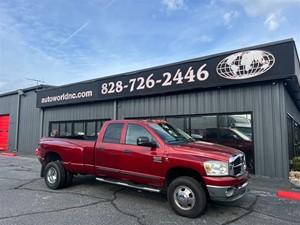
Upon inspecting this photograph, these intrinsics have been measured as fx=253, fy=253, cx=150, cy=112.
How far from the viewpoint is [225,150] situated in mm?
5410

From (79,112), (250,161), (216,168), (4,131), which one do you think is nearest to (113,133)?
(216,168)

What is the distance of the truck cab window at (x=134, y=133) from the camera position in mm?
6153

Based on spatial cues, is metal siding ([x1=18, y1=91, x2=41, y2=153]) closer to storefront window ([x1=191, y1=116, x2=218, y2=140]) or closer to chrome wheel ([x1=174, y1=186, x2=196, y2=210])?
storefront window ([x1=191, y1=116, x2=218, y2=140])

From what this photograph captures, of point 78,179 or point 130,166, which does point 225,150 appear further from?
point 78,179

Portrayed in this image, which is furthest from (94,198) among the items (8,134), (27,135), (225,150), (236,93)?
(8,134)

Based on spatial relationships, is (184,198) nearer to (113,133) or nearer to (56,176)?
→ (113,133)

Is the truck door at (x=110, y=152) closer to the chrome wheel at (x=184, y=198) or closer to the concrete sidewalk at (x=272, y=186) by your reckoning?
the chrome wheel at (x=184, y=198)

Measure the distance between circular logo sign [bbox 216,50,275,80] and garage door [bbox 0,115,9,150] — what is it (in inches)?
767

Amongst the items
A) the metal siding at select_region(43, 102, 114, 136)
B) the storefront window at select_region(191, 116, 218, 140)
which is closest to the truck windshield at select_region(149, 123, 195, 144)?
the storefront window at select_region(191, 116, 218, 140)

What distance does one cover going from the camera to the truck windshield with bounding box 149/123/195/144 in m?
5.92

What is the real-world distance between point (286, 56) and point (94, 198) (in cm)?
746

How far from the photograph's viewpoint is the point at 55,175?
7.38 metres

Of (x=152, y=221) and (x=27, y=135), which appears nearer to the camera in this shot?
(x=152, y=221)

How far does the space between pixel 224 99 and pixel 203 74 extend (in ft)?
4.27
